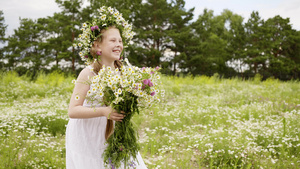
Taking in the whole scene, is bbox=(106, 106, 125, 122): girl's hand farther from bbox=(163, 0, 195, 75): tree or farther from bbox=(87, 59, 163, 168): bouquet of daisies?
bbox=(163, 0, 195, 75): tree

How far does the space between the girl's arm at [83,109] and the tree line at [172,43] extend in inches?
829

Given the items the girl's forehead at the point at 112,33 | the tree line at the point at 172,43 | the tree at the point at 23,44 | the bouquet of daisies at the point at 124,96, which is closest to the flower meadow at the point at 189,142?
the bouquet of daisies at the point at 124,96

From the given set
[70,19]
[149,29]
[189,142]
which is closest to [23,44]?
[70,19]

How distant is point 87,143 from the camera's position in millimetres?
2023

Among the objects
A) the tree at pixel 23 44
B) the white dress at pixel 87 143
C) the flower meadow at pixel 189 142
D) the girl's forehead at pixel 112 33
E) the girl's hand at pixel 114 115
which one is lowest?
the flower meadow at pixel 189 142

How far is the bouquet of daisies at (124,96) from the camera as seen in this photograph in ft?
5.48

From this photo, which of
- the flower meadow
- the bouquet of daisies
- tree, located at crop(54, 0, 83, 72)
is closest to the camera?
the bouquet of daisies

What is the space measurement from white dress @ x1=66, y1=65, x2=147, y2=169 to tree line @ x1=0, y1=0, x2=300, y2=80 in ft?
69.2

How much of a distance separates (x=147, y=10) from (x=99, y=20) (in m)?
25.0

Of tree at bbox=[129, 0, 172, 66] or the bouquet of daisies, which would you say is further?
tree at bbox=[129, 0, 172, 66]

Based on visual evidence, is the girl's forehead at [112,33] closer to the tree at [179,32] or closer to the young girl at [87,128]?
the young girl at [87,128]

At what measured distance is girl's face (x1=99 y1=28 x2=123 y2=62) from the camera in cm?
218

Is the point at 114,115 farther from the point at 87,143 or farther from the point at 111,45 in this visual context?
the point at 111,45

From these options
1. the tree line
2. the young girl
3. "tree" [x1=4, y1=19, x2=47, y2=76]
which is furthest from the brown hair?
"tree" [x1=4, y1=19, x2=47, y2=76]
